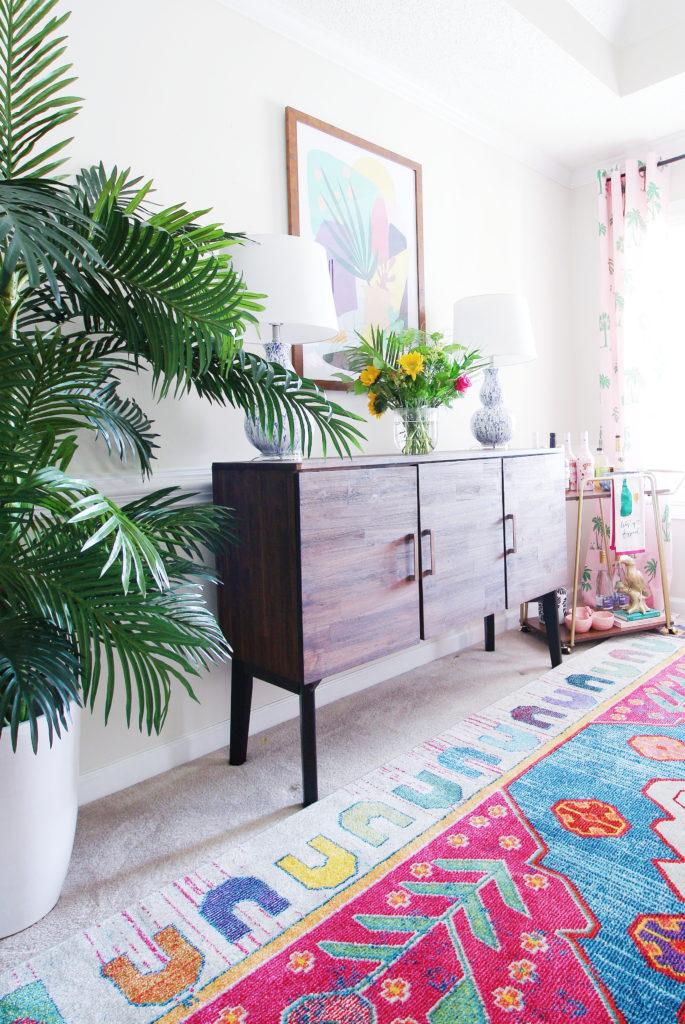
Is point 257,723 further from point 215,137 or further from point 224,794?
point 215,137

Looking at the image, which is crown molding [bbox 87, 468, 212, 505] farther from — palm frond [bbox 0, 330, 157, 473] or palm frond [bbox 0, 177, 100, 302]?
palm frond [bbox 0, 177, 100, 302]

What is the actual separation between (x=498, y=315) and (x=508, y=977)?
205cm

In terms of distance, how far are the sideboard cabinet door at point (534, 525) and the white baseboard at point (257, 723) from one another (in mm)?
532

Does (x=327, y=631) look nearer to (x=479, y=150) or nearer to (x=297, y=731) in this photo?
(x=297, y=731)

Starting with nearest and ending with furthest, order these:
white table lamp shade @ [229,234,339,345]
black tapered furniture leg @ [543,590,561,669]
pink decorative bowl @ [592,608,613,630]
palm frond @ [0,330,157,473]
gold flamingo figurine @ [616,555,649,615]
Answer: palm frond @ [0,330,157,473], white table lamp shade @ [229,234,339,345], black tapered furniture leg @ [543,590,561,669], pink decorative bowl @ [592,608,613,630], gold flamingo figurine @ [616,555,649,615]

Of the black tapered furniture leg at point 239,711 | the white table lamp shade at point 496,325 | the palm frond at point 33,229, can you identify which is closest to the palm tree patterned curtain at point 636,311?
the white table lamp shade at point 496,325

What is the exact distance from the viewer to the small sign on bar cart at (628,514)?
278 cm

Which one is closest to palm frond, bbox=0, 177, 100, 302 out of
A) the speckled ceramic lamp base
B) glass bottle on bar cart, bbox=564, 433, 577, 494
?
the speckled ceramic lamp base

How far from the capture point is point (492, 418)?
8.08ft

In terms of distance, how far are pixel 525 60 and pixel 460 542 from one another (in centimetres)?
191

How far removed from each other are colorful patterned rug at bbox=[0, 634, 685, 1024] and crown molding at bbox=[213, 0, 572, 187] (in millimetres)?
2315

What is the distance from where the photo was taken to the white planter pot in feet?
3.87

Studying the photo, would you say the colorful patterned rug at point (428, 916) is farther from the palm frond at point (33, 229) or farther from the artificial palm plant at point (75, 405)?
the palm frond at point (33, 229)

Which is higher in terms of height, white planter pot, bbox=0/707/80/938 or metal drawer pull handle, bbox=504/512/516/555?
metal drawer pull handle, bbox=504/512/516/555
